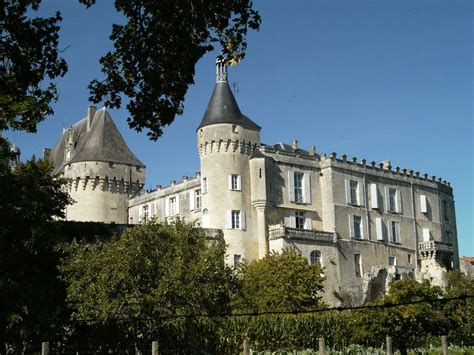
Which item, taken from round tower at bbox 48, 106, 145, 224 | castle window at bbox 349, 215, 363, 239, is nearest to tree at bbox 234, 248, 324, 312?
castle window at bbox 349, 215, 363, 239

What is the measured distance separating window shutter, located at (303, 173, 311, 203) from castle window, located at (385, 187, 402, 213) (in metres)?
7.84

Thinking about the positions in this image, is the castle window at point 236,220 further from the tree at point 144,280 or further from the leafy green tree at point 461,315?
the tree at point 144,280

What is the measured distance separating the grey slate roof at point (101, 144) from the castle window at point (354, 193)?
16.4 meters

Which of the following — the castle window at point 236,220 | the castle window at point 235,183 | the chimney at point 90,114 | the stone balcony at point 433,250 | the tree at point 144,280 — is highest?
the chimney at point 90,114

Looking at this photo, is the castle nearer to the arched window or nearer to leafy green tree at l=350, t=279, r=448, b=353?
the arched window

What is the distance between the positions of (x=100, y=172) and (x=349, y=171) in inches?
718

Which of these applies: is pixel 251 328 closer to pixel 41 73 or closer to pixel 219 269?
pixel 219 269

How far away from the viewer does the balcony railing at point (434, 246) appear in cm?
5338

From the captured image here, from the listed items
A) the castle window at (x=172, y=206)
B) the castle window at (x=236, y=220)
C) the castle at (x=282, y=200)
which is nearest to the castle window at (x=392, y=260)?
the castle at (x=282, y=200)

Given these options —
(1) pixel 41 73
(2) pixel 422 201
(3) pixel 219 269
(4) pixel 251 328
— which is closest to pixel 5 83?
(1) pixel 41 73

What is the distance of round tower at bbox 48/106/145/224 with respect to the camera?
174ft

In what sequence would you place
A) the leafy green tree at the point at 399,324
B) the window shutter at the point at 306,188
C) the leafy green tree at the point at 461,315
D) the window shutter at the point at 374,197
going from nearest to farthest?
the leafy green tree at the point at 399,324 → the leafy green tree at the point at 461,315 → the window shutter at the point at 306,188 → the window shutter at the point at 374,197

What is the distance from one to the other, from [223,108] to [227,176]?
462 centimetres

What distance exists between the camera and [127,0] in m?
12.4
